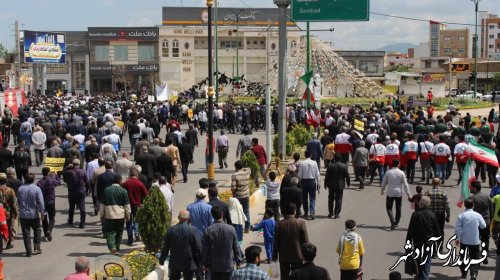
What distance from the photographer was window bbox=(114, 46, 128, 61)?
86.5m

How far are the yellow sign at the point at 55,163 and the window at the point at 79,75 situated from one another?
7184cm

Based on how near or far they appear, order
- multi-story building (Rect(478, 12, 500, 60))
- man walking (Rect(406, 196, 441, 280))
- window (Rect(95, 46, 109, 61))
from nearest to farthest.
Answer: man walking (Rect(406, 196, 441, 280)) → window (Rect(95, 46, 109, 61)) → multi-story building (Rect(478, 12, 500, 60))

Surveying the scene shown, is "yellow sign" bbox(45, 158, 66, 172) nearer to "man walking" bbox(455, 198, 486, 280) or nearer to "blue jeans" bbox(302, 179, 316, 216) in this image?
"blue jeans" bbox(302, 179, 316, 216)

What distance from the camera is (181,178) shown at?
22297mm

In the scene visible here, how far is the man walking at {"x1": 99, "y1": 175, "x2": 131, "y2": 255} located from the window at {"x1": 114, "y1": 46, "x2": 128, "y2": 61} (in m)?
75.2

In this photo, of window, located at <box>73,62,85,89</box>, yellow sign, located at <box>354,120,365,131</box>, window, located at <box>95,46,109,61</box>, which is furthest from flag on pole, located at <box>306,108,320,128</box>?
window, located at <box>73,62,85,89</box>

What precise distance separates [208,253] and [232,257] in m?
0.34

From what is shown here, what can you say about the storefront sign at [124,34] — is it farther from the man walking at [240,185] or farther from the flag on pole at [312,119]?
the man walking at [240,185]

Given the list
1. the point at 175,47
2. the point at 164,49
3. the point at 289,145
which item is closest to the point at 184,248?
the point at 289,145

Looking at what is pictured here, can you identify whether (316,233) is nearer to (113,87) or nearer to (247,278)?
(247,278)

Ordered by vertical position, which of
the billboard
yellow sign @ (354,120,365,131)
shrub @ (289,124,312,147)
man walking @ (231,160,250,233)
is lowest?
man walking @ (231,160,250,233)

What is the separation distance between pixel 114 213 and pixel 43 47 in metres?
61.2

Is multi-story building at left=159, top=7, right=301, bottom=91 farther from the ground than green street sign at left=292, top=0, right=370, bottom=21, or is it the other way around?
multi-story building at left=159, top=7, right=301, bottom=91

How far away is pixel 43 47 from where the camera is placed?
232ft
